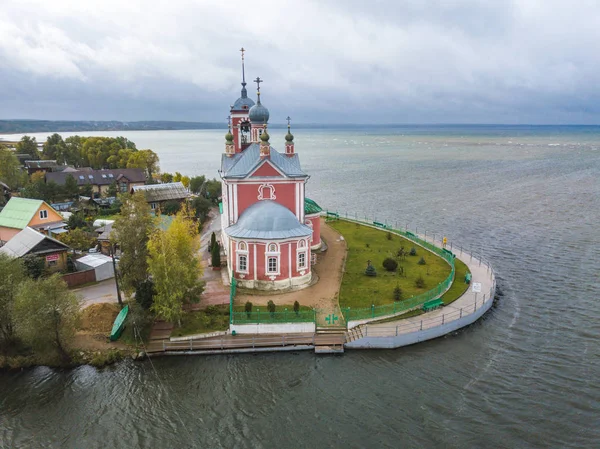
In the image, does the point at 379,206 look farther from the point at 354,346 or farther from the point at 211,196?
the point at 354,346

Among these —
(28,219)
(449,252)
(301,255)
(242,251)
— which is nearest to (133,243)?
(242,251)

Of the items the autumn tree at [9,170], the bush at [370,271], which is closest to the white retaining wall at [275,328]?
the bush at [370,271]

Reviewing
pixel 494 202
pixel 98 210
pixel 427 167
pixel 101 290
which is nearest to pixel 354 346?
pixel 101 290

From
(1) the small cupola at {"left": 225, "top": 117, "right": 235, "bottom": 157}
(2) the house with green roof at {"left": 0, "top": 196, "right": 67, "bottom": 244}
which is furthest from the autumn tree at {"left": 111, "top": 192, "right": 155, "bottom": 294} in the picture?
(2) the house with green roof at {"left": 0, "top": 196, "right": 67, "bottom": 244}

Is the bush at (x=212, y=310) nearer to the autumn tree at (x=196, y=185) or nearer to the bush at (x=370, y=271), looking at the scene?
the bush at (x=370, y=271)

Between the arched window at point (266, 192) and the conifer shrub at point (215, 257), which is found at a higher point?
the arched window at point (266, 192)

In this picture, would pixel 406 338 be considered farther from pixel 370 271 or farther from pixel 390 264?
pixel 390 264
